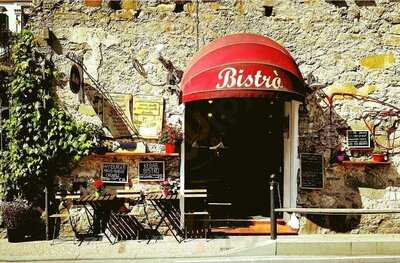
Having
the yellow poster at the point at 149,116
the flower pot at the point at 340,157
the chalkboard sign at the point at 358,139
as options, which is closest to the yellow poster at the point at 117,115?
the yellow poster at the point at 149,116

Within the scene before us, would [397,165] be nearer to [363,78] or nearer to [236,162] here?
[363,78]

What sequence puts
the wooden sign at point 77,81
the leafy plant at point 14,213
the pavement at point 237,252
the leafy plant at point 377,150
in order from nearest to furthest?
1. the pavement at point 237,252
2. the leafy plant at point 14,213
3. the wooden sign at point 77,81
4. the leafy plant at point 377,150

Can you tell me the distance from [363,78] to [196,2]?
143 inches

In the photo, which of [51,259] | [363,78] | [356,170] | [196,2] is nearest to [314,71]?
[363,78]

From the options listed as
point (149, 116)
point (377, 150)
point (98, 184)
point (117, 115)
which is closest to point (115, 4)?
point (117, 115)

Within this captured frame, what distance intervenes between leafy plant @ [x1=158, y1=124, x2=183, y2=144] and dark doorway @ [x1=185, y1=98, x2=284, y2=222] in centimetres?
79

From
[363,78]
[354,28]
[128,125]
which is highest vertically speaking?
[354,28]

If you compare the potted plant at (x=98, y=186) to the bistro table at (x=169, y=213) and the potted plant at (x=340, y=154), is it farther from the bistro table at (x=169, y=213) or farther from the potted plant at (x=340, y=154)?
the potted plant at (x=340, y=154)

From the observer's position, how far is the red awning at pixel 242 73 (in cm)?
735

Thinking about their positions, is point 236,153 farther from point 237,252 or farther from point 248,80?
point 237,252

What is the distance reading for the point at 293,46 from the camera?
8.79 meters

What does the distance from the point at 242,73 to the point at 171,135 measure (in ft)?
6.43

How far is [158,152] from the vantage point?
865 cm

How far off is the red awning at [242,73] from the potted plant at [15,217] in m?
3.60
